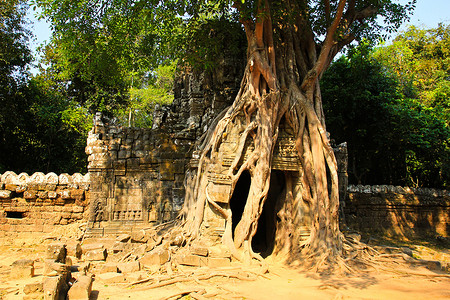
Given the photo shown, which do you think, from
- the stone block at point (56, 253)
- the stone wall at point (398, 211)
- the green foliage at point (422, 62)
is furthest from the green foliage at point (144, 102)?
the stone block at point (56, 253)

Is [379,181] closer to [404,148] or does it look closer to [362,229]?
[404,148]

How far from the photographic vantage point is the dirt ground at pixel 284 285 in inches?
180

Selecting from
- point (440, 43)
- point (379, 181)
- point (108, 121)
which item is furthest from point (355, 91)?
point (108, 121)

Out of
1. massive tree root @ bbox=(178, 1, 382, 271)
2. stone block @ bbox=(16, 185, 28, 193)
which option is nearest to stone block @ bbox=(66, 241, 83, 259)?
massive tree root @ bbox=(178, 1, 382, 271)

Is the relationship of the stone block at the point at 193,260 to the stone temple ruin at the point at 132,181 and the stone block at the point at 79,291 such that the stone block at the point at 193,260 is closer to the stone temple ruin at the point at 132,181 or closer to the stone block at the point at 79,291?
the stone block at the point at 79,291

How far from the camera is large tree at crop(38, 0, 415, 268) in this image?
6.27 metres

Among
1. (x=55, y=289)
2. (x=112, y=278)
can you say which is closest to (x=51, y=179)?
(x=112, y=278)

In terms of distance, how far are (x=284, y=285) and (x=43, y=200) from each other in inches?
251

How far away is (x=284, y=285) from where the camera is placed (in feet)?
16.7

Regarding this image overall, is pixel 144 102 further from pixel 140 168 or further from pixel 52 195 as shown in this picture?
pixel 140 168

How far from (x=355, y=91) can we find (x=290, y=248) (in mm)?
7811

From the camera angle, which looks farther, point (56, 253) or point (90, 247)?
point (90, 247)

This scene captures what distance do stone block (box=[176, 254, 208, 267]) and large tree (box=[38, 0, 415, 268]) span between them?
0.51 meters

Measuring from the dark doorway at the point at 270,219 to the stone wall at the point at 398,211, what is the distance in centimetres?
310
